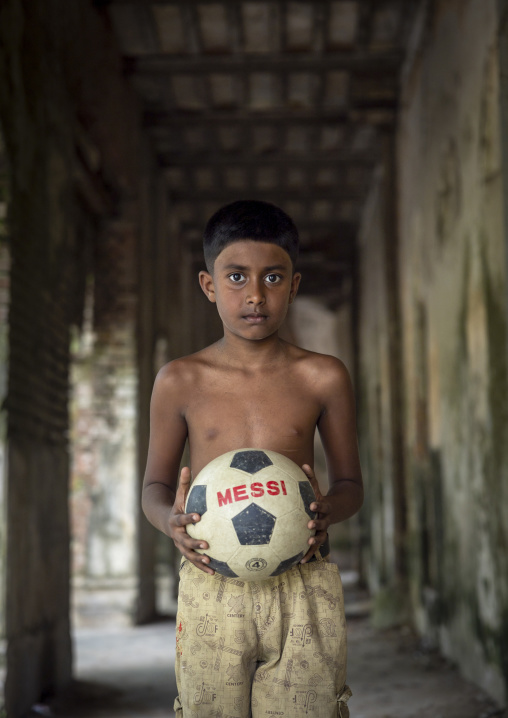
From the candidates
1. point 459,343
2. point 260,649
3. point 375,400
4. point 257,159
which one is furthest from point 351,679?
point 257,159

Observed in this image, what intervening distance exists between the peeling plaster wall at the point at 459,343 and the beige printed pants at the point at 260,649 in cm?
251

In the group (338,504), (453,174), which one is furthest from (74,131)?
(338,504)

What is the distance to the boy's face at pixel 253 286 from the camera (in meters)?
2.35

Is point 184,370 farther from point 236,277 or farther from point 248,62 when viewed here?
point 248,62

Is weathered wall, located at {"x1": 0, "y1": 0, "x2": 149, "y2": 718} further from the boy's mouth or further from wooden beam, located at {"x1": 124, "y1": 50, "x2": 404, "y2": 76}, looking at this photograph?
the boy's mouth

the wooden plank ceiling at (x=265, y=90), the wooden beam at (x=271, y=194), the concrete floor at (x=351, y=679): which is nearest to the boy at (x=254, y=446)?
the concrete floor at (x=351, y=679)

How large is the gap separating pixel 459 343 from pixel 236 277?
3.74 meters

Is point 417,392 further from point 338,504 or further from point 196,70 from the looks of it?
point 338,504

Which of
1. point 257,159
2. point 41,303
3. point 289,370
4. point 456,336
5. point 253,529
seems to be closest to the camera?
point 253,529

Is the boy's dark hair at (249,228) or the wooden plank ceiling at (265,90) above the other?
the wooden plank ceiling at (265,90)

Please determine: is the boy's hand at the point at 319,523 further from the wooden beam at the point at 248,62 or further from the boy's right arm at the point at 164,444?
the wooden beam at the point at 248,62

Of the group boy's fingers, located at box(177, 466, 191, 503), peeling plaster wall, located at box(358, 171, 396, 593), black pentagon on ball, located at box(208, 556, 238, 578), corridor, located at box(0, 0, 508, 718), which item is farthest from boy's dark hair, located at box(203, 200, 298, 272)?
peeling plaster wall, located at box(358, 171, 396, 593)

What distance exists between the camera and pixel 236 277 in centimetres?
237

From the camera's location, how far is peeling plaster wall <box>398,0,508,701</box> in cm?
473
